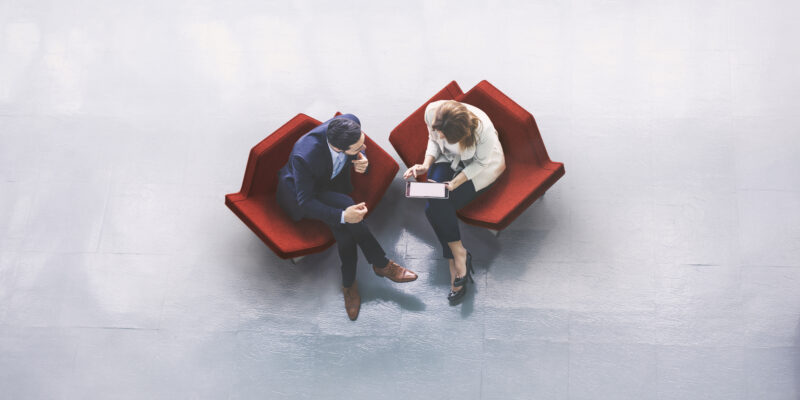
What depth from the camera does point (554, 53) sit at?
4.90 m

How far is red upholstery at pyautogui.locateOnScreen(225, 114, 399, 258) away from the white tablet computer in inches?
16.4

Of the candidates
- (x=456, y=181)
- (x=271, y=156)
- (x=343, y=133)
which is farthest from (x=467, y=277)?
(x=271, y=156)

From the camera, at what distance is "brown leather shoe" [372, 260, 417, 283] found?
421 centimetres

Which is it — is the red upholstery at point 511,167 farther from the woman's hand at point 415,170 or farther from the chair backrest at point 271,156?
the chair backrest at point 271,156

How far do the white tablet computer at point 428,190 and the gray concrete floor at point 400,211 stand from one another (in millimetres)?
670

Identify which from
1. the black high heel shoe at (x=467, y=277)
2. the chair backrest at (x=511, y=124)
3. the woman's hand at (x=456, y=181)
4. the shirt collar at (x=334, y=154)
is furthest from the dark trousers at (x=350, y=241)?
the chair backrest at (x=511, y=124)

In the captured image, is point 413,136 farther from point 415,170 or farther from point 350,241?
point 350,241

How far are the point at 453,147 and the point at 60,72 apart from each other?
3.39 meters

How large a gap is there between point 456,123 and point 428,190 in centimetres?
47

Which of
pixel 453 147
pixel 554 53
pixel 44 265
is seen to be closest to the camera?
pixel 453 147

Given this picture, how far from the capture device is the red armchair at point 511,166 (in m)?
3.94

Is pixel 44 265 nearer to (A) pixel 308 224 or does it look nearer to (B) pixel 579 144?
(A) pixel 308 224

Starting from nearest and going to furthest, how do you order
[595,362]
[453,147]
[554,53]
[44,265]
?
[453,147] < [595,362] < [44,265] < [554,53]

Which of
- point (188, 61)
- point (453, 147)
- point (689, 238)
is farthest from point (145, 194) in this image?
point (689, 238)
